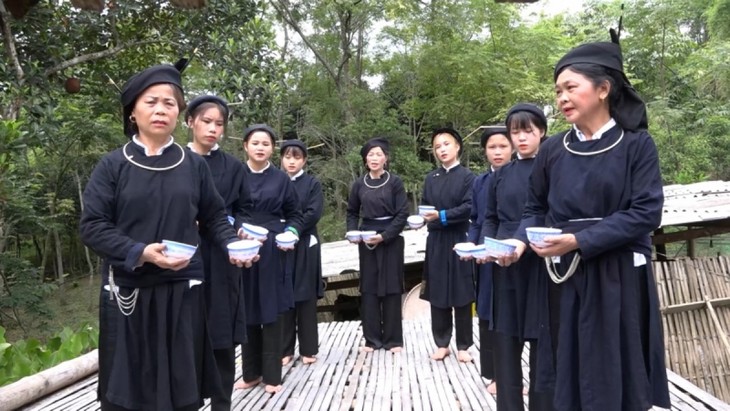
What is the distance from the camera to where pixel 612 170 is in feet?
6.79

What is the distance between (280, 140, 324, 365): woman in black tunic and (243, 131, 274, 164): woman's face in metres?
0.50

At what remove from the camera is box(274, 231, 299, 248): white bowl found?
3613 millimetres

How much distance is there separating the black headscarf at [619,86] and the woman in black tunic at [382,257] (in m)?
2.75

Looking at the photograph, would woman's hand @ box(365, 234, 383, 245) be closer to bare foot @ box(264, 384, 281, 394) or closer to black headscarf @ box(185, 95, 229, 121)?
bare foot @ box(264, 384, 281, 394)

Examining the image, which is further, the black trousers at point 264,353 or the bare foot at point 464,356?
the bare foot at point 464,356

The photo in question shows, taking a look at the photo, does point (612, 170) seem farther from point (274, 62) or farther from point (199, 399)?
point (274, 62)

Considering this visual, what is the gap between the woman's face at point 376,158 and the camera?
15.8 ft

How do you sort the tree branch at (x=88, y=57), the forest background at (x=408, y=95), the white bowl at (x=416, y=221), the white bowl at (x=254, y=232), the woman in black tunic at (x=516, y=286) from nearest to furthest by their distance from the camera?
the woman in black tunic at (x=516, y=286) → the white bowl at (x=254, y=232) → the white bowl at (x=416, y=221) → the tree branch at (x=88, y=57) → the forest background at (x=408, y=95)

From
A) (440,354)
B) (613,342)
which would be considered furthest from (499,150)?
(440,354)

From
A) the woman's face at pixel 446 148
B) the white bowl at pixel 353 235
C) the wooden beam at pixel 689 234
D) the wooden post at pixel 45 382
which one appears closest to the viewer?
the wooden post at pixel 45 382

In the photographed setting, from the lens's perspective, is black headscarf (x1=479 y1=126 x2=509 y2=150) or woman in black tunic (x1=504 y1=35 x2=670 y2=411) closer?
woman in black tunic (x1=504 y1=35 x2=670 y2=411)

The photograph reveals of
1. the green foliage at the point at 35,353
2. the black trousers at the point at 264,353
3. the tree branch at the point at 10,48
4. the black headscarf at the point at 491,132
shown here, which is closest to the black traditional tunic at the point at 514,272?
the black headscarf at the point at 491,132

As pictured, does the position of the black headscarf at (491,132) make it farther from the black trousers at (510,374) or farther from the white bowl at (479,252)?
the black trousers at (510,374)

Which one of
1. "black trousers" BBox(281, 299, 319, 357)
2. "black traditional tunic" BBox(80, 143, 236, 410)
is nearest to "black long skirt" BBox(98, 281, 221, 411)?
"black traditional tunic" BBox(80, 143, 236, 410)
